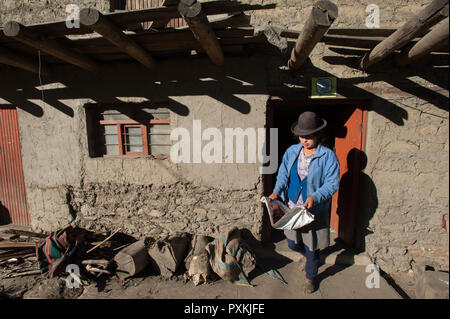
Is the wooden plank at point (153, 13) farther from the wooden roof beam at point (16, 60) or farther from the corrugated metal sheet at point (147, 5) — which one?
the corrugated metal sheet at point (147, 5)

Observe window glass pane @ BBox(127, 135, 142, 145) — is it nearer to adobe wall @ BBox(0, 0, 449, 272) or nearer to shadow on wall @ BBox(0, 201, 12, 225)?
adobe wall @ BBox(0, 0, 449, 272)

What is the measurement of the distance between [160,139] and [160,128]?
0.57 ft

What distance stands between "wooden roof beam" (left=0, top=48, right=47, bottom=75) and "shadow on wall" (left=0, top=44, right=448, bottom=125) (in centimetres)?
29

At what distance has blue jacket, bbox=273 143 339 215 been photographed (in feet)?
8.05

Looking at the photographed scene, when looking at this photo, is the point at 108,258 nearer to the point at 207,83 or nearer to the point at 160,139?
the point at 160,139

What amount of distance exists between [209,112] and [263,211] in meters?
1.67

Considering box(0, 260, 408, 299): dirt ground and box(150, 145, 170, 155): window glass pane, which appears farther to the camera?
box(150, 145, 170, 155): window glass pane

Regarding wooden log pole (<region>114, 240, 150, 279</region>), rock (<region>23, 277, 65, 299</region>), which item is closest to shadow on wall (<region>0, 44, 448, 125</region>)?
wooden log pole (<region>114, 240, 150, 279</region>)

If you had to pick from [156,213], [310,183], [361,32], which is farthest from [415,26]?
[156,213]

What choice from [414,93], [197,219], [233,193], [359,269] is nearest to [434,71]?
[414,93]

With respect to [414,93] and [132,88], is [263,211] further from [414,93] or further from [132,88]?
[132,88]

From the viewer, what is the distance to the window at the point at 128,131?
3.52 m

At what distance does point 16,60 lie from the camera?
116 inches

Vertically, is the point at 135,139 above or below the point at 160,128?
below
